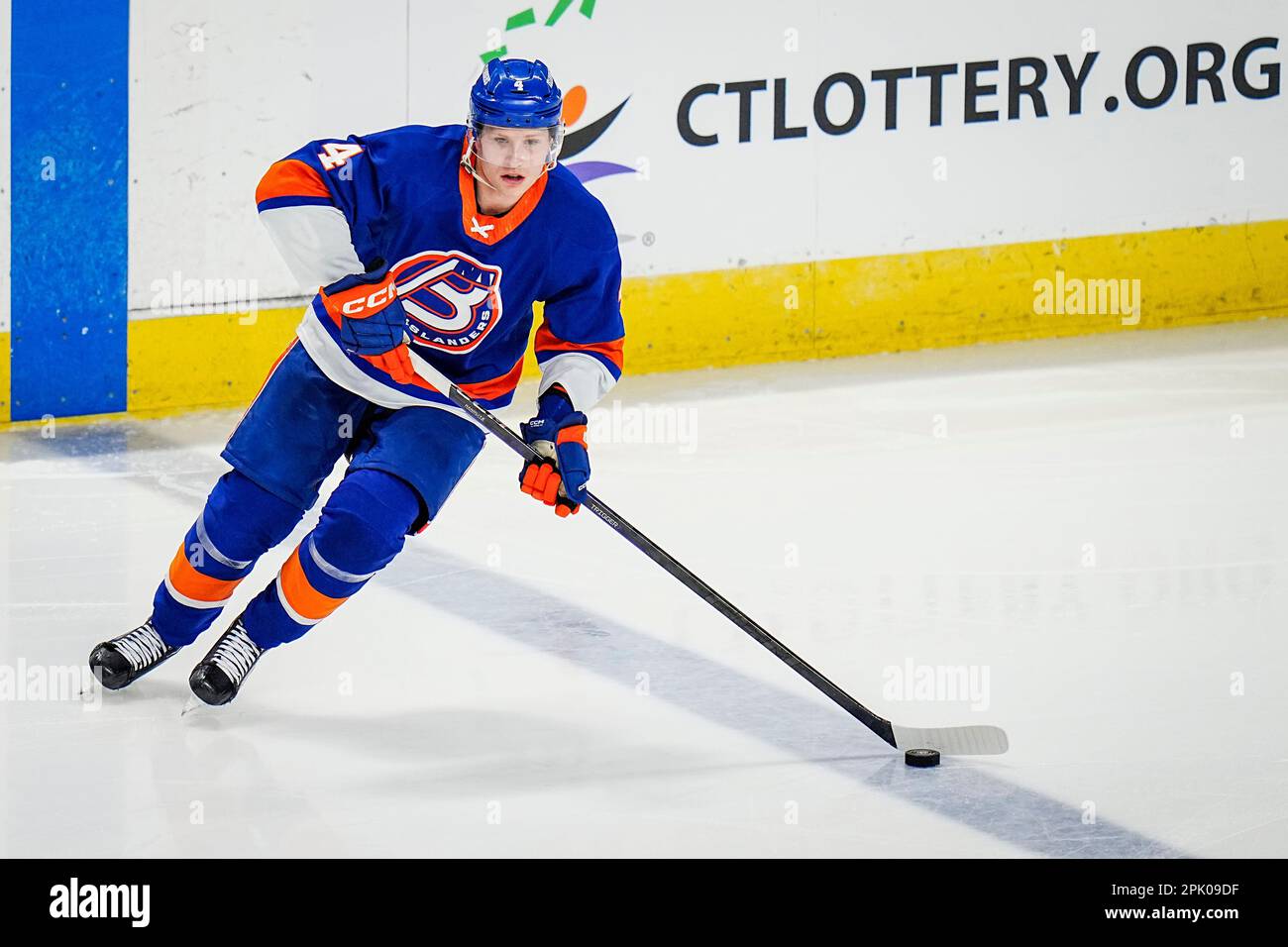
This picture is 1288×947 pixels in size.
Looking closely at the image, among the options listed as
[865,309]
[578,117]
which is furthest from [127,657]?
[865,309]

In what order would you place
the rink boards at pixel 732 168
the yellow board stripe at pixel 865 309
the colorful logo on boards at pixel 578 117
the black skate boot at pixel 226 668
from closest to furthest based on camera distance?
the black skate boot at pixel 226 668 → the rink boards at pixel 732 168 → the yellow board stripe at pixel 865 309 → the colorful logo on boards at pixel 578 117

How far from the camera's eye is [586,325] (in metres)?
3.80

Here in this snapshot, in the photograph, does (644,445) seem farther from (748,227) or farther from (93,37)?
(93,37)

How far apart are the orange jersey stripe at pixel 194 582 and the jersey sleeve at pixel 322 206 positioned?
1.75 ft

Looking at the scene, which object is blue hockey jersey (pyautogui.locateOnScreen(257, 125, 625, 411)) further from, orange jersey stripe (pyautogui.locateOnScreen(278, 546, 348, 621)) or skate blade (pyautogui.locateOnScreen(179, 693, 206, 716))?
skate blade (pyautogui.locateOnScreen(179, 693, 206, 716))

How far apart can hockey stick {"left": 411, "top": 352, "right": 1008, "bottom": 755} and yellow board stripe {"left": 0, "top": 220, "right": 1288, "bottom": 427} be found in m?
2.42

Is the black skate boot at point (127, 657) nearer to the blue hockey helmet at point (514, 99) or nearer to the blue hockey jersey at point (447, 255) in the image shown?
the blue hockey jersey at point (447, 255)

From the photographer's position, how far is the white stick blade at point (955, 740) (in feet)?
12.0

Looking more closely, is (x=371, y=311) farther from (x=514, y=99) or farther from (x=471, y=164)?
(x=514, y=99)

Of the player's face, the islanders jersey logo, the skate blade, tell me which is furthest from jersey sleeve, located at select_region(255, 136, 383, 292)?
the skate blade

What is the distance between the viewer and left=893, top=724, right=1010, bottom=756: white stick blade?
3.67 meters

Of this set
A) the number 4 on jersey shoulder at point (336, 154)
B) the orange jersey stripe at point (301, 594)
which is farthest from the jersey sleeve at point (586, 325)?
the orange jersey stripe at point (301, 594)

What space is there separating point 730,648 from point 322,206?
123cm
